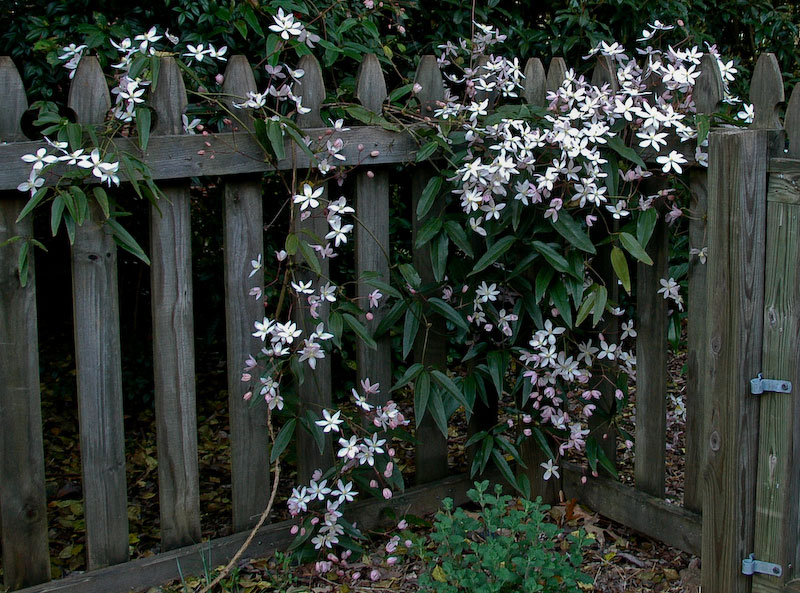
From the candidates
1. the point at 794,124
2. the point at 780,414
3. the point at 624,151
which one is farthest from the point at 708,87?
the point at 780,414

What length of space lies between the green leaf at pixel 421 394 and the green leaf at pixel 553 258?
1.79ft

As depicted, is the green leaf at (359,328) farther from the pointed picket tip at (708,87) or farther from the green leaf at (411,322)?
the pointed picket tip at (708,87)

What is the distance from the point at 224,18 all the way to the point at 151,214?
893 mm

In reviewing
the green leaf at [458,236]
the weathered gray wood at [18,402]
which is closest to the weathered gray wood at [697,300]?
the green leaf at [458,236]

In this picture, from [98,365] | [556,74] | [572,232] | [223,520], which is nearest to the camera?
[98,365]

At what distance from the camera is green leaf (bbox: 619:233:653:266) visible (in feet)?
8.92

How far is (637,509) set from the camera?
10.5 feet

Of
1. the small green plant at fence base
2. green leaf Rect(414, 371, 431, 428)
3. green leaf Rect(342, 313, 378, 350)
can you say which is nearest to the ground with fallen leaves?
the small green plant at fence base

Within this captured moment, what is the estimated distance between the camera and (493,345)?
316 centimetres

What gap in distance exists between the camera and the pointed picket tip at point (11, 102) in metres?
2.41

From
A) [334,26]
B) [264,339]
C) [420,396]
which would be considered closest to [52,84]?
[334,26]

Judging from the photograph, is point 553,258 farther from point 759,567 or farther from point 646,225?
point 759,567

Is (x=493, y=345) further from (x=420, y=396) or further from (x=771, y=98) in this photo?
(x=771, y=98)

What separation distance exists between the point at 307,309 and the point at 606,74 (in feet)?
4.15
